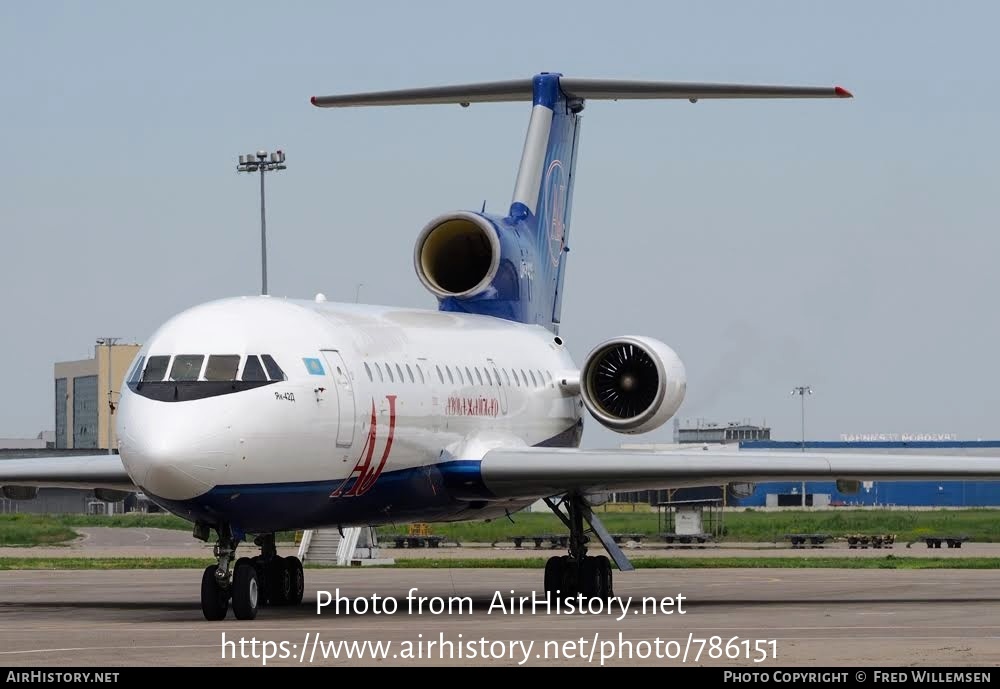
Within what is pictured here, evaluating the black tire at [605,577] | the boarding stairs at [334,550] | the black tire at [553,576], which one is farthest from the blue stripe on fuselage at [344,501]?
the boarding stairs at [334,550]

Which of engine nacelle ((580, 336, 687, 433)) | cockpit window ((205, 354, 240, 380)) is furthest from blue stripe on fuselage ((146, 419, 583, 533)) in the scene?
engine nacelle ((580, 336, 687, 433))

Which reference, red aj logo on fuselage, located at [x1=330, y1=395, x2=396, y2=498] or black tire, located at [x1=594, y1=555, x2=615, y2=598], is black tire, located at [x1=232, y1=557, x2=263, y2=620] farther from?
black tire, located at [x1=594, y1=555, x2=615, y2=598]

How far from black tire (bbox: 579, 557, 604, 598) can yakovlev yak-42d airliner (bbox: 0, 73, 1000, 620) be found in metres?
0.03

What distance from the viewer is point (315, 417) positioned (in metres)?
21.8

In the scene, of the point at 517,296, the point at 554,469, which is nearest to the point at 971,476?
the point at 554,469

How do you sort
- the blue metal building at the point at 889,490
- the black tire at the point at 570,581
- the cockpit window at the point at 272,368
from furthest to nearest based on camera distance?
1. the blue metal building at the point at 889,490
2. the black tire at the point at 570,581
3. the cockpit window at the point at 272,368

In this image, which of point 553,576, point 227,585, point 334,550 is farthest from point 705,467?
point 334,550

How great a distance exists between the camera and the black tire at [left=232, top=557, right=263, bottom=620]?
21.3m

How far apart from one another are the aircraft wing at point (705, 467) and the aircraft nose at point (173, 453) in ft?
19.8

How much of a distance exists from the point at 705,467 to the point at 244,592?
23.2ft

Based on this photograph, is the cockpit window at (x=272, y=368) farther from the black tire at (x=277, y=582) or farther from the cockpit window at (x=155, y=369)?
the black tire at (x=277, y=582)

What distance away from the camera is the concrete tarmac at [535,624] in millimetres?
15922
